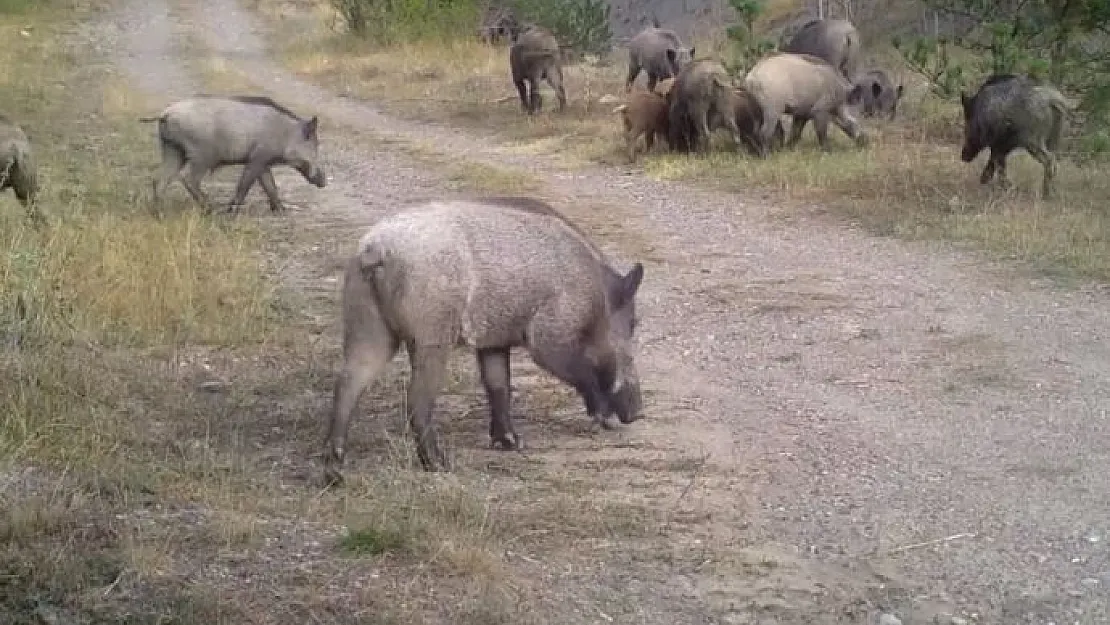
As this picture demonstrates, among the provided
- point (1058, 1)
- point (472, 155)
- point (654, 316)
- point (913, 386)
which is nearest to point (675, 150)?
point (472, 155)

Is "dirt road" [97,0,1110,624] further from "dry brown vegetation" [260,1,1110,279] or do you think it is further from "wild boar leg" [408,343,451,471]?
"dry brown vegetation" [260,1,1110,279]

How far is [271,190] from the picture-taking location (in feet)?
43.1

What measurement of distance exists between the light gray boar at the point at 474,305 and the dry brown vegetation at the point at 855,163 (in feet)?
15.6

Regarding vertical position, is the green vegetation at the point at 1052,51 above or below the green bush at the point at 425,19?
above

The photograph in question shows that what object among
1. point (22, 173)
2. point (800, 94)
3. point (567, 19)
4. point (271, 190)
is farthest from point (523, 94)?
point (22, 173)

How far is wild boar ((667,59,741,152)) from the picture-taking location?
15.2m

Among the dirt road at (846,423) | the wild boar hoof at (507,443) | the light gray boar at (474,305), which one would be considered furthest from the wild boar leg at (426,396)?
the wild boar hoof at (507,443)

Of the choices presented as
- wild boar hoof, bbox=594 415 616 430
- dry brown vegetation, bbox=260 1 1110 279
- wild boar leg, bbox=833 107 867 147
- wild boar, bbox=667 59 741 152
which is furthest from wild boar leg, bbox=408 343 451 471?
wild boar leg, bbox=833 107 867 147

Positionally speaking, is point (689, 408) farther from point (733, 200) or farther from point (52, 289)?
point (733, 200)

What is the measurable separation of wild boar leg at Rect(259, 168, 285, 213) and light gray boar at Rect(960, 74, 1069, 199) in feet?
19.5

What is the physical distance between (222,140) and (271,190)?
2.53 ft

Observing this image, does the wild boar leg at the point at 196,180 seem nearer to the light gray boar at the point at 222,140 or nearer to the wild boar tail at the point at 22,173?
the light gray boar at the point at 222,140

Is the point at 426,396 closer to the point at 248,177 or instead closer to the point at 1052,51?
the point at 248,177

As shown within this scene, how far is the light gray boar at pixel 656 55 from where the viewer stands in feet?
68.8
